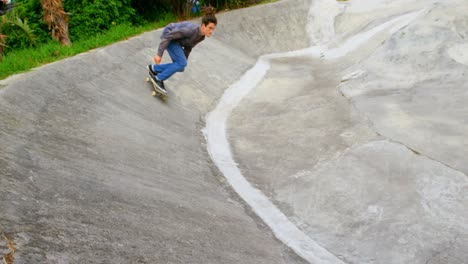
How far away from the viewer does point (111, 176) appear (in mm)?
5344

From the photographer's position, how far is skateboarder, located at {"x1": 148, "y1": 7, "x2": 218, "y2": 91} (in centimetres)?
798

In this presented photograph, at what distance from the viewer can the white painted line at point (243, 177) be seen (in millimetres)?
5422

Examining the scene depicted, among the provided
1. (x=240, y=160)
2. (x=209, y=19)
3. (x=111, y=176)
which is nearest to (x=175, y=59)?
(x=209, y=19)

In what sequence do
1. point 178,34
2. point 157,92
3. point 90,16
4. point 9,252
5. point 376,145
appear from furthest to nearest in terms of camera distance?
point 90,16
point 157,92
point 178,34
point 376,145
point 9,252

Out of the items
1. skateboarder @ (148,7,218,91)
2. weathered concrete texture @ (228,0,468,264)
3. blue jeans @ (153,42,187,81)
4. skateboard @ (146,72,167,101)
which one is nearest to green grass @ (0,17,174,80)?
skateboard @ (146,72,167,101)

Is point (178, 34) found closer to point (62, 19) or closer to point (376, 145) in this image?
point (376, 145)

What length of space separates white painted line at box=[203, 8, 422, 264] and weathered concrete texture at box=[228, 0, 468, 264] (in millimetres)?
150

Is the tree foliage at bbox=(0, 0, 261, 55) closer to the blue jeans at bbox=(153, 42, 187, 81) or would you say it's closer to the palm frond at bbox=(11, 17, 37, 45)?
the palm frond at bbox=(11, 17, 37, 45)

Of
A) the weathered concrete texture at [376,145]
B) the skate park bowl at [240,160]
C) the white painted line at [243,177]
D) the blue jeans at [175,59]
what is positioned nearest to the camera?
the skate park bowl at [240,160]

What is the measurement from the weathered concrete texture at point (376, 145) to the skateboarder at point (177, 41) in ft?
5.23

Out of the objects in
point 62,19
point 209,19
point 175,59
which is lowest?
point 175,59

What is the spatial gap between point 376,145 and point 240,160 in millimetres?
2119

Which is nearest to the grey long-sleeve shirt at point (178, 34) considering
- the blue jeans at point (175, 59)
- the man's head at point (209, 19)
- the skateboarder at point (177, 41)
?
the skateboarder at point (177, 41)

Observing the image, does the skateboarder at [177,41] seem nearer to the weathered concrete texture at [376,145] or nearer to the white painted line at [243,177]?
the white painted line at [243,177]
